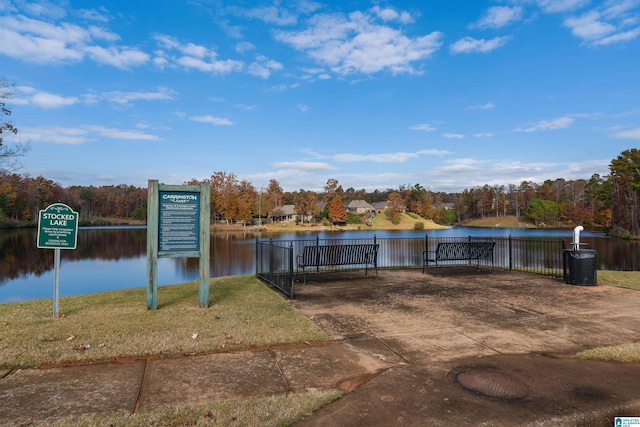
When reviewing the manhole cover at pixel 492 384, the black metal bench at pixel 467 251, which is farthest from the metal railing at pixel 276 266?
the black metal bench at pixel 467 251

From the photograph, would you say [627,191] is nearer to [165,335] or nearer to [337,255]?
[337,255]

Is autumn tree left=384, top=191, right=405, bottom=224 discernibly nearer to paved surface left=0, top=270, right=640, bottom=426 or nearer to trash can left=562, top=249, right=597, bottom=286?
trash can left=562, top=249, right=597, bottom=286

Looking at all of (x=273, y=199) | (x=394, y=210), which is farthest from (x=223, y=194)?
(x=394, y=210)

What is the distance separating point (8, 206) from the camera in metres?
80.9

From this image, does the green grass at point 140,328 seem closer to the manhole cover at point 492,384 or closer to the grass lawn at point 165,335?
the grass lawn at point 165,335

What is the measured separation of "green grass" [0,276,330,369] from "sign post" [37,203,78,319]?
2.79 ft

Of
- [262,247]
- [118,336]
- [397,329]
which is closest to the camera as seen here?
[118,336]

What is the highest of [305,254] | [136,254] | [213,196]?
[213,196]

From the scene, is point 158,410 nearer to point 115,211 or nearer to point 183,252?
point 183,252

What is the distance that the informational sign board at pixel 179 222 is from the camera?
7.24 metres

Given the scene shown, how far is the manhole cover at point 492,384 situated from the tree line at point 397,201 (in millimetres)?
64594

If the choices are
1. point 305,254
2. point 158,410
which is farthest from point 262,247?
point 158,410

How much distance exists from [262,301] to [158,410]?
4509mm

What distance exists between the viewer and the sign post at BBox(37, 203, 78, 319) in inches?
257
